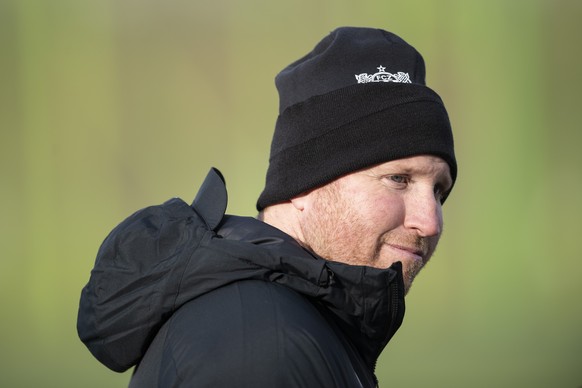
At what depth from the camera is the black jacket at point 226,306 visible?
0.93 meters

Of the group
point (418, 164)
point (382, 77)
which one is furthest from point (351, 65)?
point (418, 164)

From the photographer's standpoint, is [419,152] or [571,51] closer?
[419,152]

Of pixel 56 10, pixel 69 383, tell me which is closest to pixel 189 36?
pixel 56 10

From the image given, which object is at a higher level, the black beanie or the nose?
the black beanie

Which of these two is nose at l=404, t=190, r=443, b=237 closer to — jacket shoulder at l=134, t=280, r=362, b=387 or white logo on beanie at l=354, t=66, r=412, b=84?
white logo on beanie at l=354, t=66, r=412, b=84

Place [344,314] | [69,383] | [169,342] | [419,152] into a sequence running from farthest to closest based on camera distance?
[69,383] → [419,152] → [344,314] → [169,342]

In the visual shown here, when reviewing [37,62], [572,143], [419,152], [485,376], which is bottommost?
[485,376]

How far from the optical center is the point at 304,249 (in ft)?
3.85

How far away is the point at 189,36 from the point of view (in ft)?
11.4

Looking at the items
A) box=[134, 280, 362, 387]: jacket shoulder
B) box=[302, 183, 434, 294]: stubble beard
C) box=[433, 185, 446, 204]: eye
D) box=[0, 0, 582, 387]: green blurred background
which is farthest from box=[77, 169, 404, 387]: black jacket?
box=[0, 0, 582, 387]: green blurred background

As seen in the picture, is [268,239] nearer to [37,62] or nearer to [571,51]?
[37,62]

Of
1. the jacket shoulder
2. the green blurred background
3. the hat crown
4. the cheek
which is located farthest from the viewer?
the green blurred background

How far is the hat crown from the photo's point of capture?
1.34m

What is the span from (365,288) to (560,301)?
2.79 m
